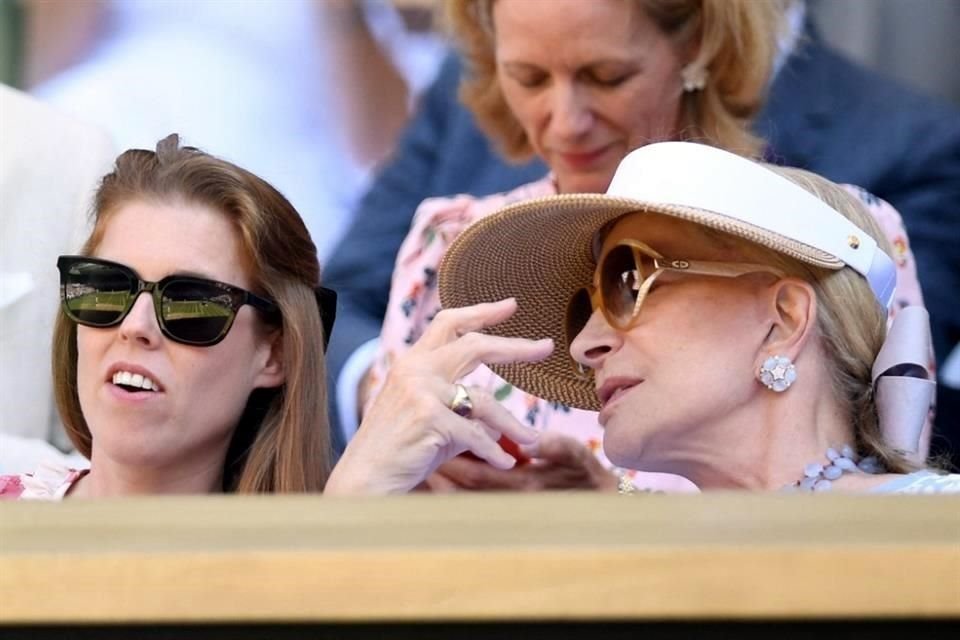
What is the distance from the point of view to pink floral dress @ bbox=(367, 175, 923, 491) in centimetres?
269

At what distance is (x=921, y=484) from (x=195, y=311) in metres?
0.90

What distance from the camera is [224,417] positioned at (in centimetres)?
217

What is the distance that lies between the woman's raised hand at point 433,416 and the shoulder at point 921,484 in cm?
43

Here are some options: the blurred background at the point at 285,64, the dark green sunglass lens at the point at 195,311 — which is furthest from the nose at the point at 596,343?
the blurred background at the point at 285,64

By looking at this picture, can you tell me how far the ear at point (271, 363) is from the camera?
2.19 metres

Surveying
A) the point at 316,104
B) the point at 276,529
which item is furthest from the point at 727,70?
the point at 276,529

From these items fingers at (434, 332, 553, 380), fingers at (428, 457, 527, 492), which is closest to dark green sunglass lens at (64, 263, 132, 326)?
fingers at (434, 332, 553, 380)

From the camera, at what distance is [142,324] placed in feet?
6.69

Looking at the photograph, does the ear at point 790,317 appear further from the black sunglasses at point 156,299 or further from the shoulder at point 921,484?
the black sunglasses at point 156,299

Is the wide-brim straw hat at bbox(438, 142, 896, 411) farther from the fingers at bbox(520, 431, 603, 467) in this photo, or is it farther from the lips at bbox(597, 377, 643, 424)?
the lips at bbox(597, 377, 643, 424)

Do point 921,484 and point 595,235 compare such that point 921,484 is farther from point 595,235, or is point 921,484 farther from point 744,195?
point 595,235

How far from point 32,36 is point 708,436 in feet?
8.80

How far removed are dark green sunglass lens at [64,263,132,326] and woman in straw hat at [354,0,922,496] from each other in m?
0.79

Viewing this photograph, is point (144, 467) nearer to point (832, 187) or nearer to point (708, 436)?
point (708, 436)
